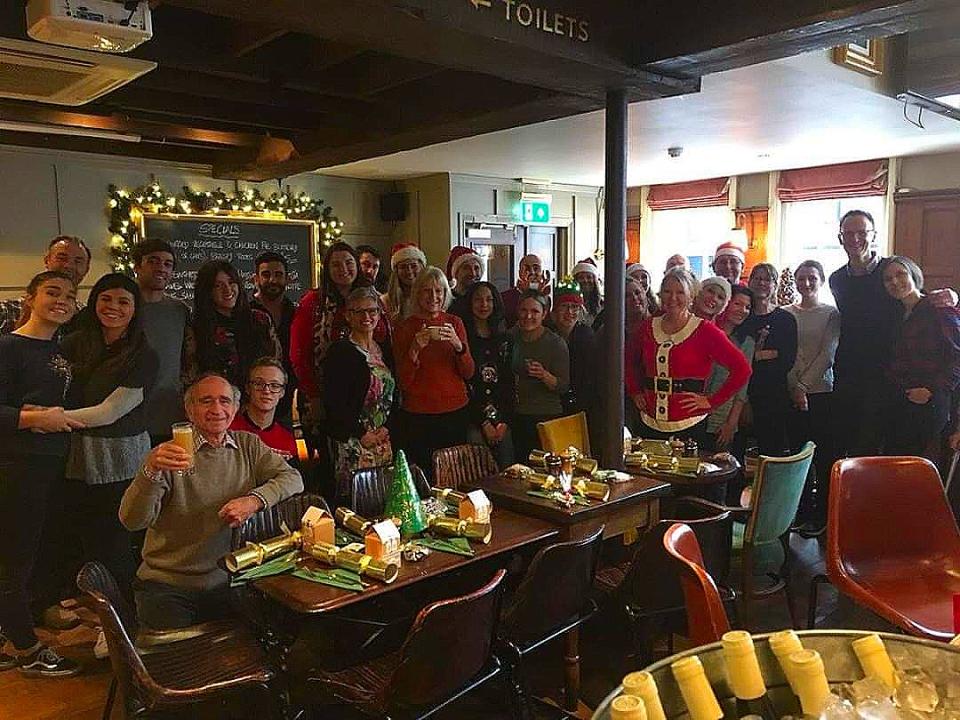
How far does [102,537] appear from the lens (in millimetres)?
3131

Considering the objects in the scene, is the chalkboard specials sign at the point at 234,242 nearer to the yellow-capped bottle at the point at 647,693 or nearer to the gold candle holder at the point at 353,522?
the gold candle holder at the point at 353,522

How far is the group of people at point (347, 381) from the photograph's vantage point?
240cm

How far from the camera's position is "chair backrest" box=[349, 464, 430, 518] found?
8.98 ft

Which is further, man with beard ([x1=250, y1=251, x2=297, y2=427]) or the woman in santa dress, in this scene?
man with beard ([x1=250, y1=251, x2=297, y2=427])

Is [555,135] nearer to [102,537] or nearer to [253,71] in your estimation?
[253,71]

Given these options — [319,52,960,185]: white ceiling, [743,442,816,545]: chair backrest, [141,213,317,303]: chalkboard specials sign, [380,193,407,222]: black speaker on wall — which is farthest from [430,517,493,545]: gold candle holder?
[380,193,407,222]: black speaker on wall

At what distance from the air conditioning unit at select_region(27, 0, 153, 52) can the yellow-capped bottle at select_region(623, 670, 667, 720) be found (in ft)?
6.79

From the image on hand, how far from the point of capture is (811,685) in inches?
42.9

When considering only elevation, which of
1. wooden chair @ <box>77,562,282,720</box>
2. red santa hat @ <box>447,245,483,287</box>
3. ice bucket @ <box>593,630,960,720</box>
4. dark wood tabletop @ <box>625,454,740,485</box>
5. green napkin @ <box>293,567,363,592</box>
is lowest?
wooden chair @ <box>77,562,282,720</box>

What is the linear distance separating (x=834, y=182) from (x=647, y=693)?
25.6 ft

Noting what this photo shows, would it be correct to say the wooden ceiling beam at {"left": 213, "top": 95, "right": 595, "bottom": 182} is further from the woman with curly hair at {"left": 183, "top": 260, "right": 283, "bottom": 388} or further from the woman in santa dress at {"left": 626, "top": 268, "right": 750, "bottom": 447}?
the woman with curly hair at {"left": 183, "top": 260, "right": 283, "bottom": 388}

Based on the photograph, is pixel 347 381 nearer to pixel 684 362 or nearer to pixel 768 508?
pixel 684 362

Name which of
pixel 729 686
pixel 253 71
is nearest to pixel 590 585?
pixel 729 686

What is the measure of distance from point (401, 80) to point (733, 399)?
2.18 meters
